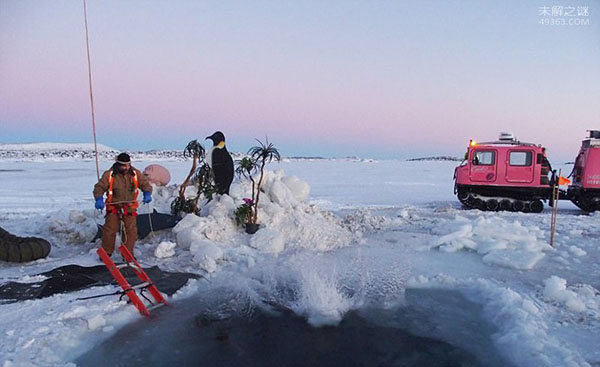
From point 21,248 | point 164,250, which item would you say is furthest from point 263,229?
point 21,248

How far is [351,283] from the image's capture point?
5.59m

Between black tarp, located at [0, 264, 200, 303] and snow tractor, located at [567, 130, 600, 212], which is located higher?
snow tractor, located at [567, 130, 600, 212]

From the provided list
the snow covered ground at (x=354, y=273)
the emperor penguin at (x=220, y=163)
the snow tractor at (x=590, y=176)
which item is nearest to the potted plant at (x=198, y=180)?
the emperor penguin at (x=220, y=163)

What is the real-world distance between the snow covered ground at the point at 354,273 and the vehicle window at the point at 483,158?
8.74ft

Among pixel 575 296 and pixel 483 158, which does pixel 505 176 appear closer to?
pixel 483 158

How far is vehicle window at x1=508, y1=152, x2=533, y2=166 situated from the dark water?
32.5ft

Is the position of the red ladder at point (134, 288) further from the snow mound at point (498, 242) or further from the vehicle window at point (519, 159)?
the vehicle window at point (519, 159)

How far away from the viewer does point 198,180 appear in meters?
9.28

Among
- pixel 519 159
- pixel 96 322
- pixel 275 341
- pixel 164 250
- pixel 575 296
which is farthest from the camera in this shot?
pixel 519 159

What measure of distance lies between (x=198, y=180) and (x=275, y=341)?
601 cm

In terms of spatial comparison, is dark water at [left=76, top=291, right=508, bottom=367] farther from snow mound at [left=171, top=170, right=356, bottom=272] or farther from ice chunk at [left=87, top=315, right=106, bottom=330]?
snow mound at [left=171, top=170, right=356, bottom=272]

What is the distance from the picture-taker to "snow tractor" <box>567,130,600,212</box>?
1245cm

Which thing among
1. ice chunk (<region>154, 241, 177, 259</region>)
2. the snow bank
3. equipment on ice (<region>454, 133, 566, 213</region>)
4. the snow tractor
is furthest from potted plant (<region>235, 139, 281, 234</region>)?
the snow tractor

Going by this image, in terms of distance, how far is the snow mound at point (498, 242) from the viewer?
656 centimetres
